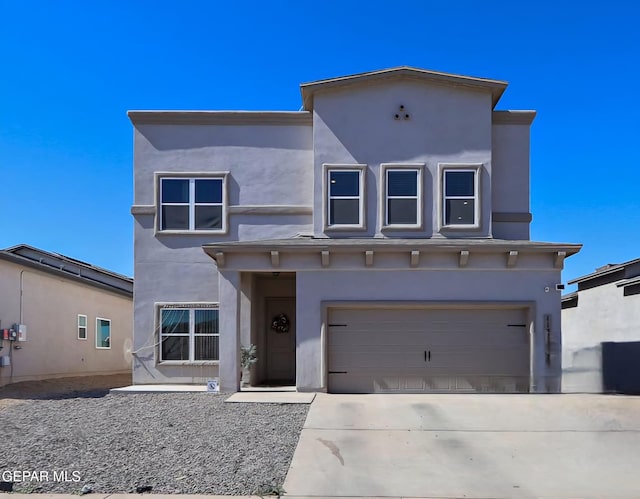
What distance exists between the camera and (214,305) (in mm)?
16047

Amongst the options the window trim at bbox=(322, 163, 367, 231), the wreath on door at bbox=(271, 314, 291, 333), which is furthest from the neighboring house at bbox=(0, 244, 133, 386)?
the window trim at bbox=(322, 163, 367, 231)

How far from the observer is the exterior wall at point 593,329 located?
14672mm

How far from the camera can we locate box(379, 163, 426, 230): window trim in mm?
15359

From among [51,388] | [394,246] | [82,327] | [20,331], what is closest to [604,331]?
[394,246]

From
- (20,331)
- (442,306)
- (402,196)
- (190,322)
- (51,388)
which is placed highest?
(402,196)

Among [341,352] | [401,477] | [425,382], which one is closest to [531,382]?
[425,382]

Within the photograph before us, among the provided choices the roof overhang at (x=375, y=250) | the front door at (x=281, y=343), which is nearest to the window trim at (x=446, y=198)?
the roof overhang at (x=375, y=250)

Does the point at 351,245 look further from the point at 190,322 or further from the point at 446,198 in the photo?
the point at 190,322

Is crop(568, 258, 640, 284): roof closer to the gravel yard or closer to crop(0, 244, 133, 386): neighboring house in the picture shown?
the gravel yard

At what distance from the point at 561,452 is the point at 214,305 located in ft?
32.6

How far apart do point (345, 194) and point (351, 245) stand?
2.28m

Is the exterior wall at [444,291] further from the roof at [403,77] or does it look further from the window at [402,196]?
the roof at [403,77]

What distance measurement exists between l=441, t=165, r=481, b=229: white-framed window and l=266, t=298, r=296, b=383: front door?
5070 millimetres

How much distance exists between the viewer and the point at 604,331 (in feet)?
67.6
